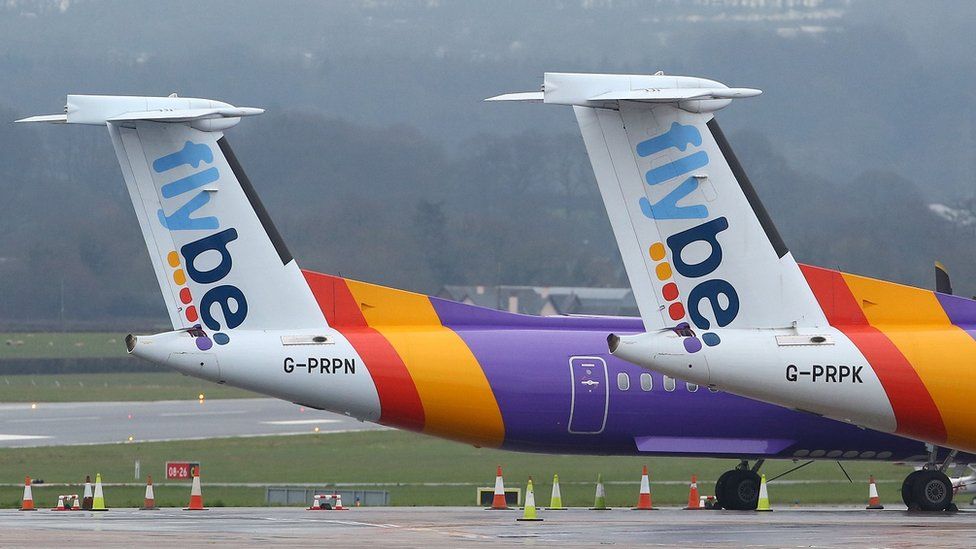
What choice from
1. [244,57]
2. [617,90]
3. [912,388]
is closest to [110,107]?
[617,90]

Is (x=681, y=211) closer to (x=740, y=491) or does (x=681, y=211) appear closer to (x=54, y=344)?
(x=740, y=491)

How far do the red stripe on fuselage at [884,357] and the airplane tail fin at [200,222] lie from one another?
8.39 m

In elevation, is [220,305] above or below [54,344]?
below

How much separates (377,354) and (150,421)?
3288 cm

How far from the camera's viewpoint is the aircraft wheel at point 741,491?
96.8 ft

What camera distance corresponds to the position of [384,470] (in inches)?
1757

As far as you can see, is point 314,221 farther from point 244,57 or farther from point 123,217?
point 244,57

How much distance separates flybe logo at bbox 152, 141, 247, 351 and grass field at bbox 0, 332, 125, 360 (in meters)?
53.2

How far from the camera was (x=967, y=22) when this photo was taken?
97.1 m

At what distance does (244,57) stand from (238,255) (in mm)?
75304

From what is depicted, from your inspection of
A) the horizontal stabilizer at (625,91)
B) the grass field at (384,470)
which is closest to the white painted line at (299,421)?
the grass field at (384,470)

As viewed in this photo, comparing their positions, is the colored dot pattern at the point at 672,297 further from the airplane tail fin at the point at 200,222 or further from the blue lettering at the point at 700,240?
the airplane tail fin at the point at 200,222

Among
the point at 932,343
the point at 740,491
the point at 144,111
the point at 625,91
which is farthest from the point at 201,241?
the point at 932,343

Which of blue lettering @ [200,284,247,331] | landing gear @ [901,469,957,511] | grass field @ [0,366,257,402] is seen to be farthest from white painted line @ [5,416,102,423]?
landing gear @ [901,469,957,511]
